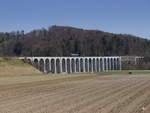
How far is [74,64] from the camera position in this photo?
509 feet

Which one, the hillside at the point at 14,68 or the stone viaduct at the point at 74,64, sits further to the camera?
the stone viaduct at the point at 74,64

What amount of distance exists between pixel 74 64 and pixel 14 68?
62905mm

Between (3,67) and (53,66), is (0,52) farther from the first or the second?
(3,67)

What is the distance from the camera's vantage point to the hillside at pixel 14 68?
88738 millimetres

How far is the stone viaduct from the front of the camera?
132738mm

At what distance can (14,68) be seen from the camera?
94.5m

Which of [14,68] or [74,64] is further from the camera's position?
[74,64]

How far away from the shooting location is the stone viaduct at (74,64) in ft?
435

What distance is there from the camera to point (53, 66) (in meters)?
143

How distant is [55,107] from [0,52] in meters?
175

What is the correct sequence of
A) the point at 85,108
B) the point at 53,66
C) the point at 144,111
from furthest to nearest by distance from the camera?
the point at 53,66 → the point at 85,108 → the point at 144,111

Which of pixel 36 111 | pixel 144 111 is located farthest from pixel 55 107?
pixel 144 111

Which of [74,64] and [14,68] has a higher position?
[14,68]

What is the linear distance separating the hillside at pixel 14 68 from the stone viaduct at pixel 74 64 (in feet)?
52.5
